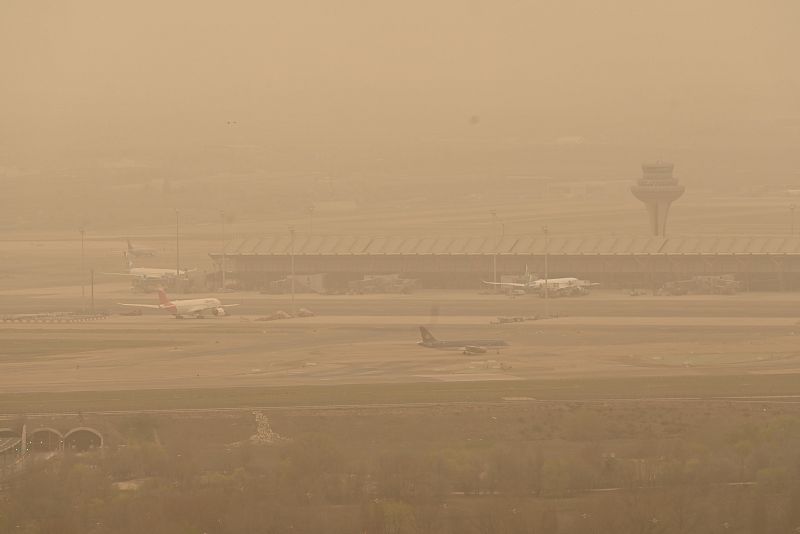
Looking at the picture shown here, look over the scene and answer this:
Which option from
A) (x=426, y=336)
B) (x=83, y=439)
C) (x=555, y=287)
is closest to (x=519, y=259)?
(x=555, y=287)

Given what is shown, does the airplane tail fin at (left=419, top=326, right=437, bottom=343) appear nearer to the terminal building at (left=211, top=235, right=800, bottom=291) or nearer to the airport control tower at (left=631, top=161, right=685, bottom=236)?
the terminal building at (left=211, top=235, right=800, bottom=291)

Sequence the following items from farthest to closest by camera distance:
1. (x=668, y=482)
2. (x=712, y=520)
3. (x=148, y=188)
Answer: (x=148, y=188) < (x=668, y=482) < (x=712, y=520)

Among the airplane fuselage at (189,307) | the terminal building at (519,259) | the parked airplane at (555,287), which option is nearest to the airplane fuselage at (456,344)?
the airplane fuselage at (189,307)

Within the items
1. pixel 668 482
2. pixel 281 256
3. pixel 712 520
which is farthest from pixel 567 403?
pixel 281 256

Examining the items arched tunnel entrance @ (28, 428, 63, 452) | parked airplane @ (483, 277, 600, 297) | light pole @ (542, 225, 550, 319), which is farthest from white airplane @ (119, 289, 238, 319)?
arched tunnel entrance @ (28, 428, 63, 452)

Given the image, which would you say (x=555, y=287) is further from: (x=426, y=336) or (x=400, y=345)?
(x=426, y=336)

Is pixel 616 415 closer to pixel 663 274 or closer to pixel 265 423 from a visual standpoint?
pixel 265 423
